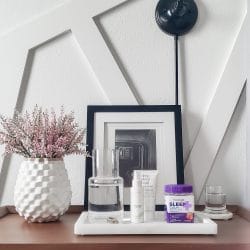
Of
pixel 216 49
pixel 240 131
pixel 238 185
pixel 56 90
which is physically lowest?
pixel 238 185

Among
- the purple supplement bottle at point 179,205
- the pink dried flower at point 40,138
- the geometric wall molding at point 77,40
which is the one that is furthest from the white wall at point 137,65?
the purple supplement bottle at point 179,205

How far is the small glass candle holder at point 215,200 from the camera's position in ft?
3.70

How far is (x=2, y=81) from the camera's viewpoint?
1234 mm

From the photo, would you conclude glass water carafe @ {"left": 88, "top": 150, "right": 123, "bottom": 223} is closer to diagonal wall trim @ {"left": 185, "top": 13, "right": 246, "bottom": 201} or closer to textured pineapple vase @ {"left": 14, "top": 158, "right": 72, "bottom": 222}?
textured pineapple vase @ {"left": 14, "top": 158, "right": 72, "bottom": 222}

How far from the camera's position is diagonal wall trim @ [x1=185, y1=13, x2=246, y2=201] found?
1214 millimetres

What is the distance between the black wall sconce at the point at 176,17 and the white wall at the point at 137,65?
0.08 feet

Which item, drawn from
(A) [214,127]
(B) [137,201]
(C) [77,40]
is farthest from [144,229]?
(C) [77,40]

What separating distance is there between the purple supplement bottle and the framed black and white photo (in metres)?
0.21

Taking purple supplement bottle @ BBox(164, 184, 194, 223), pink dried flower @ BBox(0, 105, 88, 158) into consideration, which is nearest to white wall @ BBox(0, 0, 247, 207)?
pink dried flower @ BBox(0, 105, 88, 158)

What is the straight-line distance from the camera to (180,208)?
0.96m

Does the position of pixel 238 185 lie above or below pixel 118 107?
below

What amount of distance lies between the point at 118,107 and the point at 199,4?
1.26 ft

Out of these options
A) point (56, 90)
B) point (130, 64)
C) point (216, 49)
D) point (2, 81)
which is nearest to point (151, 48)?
point (130, 64)

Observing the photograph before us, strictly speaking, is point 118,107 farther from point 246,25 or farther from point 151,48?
point 246,25
